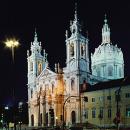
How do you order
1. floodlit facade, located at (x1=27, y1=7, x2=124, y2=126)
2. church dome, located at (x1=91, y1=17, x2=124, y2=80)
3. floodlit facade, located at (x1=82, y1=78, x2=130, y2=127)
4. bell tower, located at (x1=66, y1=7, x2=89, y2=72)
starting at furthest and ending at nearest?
1. church dome, located at (x1=91, y1=17, x2=124, y2=80)
2. bell tower, located at (x1=66, y1=7, x2=89, y2=72)
3. floodlit facade, located at (x1=27, y1=7, x2=124, y2=126)
4. floodlit facade, located at (x1=82, y1=78, x2=130, y2=127)

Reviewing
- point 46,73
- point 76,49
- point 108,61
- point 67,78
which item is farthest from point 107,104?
point 108,61

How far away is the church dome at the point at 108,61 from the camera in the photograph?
114750mm

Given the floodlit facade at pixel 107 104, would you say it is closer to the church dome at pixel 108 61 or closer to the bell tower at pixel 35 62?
the church dome at pixel 108 61

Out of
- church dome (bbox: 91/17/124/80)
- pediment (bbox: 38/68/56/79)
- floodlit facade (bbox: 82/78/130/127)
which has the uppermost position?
church dome (bbox: 91/17/124/80)

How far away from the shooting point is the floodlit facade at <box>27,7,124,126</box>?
322ft

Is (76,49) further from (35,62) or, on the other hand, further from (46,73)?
(35,62)

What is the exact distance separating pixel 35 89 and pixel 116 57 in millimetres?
25025

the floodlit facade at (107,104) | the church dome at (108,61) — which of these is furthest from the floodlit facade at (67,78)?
the floodlit facade at (107,104)

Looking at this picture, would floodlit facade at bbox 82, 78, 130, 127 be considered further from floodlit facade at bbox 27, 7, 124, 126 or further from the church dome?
the church dome

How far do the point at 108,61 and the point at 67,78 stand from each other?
18.5 meters

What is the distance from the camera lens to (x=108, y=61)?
377 feet

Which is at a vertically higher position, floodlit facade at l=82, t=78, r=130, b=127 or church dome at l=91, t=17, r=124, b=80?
church dome at l=91, t=17, r=124, b=80

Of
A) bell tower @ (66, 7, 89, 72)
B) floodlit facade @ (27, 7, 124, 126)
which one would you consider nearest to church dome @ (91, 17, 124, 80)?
floodlit facade @ (27, 7, 124, 126)

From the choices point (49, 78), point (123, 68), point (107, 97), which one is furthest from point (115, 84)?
point (123, 68)
